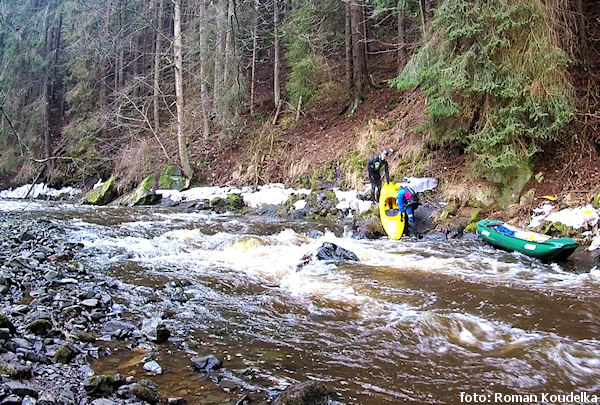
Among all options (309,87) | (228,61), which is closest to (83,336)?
(309,87)

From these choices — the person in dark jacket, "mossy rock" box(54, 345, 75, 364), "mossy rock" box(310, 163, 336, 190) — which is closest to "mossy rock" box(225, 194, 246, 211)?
"mossy rock" box(310, 163, 336, 190)

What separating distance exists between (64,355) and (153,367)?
677 mm

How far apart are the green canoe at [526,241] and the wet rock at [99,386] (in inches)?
264

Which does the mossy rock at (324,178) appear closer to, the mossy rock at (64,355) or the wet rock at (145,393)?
the mossy rock at (64,355)

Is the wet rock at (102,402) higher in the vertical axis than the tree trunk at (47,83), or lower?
lower

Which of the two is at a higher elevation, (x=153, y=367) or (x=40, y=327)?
(x=40, y=327)

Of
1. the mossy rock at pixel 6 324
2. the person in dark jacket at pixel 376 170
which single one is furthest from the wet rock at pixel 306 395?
the person in dark jacket at pixel 376 170

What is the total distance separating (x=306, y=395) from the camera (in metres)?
3.01

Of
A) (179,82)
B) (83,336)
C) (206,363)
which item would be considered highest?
(179,82)

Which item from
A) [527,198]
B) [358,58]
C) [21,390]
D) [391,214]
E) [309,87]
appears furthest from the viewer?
[309,87]

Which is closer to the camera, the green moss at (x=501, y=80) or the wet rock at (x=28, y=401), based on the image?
the wet rock at (x=28, y=401)

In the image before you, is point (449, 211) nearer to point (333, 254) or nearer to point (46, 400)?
point (333, 254)

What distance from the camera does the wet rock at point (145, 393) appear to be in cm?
298

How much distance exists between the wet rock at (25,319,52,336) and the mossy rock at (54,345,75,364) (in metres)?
0.48
